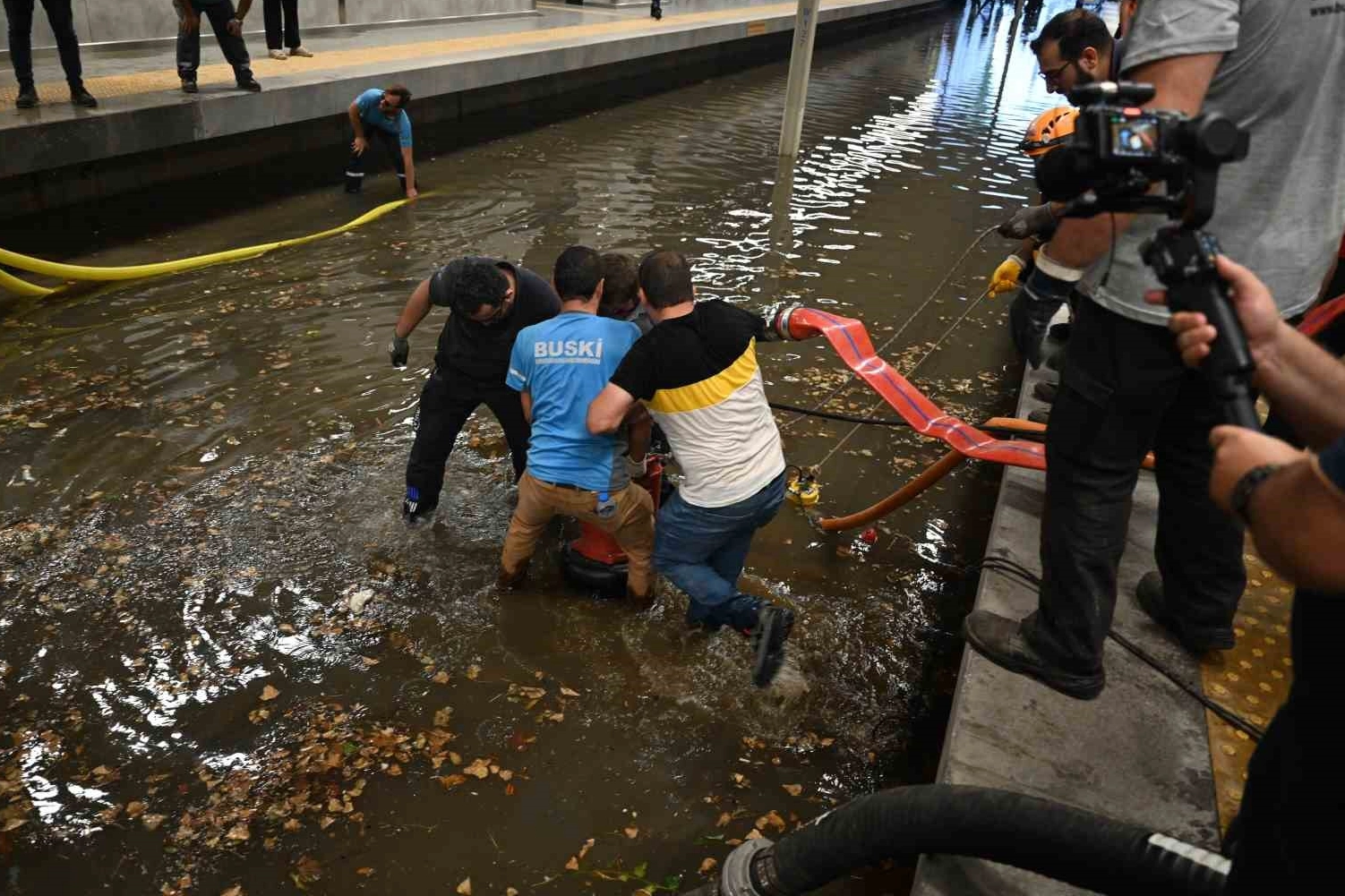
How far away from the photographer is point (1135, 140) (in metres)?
1.63

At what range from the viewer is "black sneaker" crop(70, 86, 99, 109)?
8070 mm

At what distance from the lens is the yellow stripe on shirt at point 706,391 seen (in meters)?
3.37

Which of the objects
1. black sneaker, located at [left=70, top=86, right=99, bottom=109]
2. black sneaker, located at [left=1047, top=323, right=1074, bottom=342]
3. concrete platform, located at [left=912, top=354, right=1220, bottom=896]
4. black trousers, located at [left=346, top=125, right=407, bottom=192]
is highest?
black sneaker, located at [left=70, top=86, right=99, bottom=109]

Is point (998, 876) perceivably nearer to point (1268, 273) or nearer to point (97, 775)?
point (1268, 273)

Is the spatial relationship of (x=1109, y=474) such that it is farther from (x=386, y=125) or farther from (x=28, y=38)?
(x=28, y=38)

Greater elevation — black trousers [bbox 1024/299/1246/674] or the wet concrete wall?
the wet concrete wall

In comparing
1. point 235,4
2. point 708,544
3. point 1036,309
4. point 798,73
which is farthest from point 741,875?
point 235,4

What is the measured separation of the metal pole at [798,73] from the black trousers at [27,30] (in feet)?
24.7

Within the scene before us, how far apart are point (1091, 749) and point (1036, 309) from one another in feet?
6.39

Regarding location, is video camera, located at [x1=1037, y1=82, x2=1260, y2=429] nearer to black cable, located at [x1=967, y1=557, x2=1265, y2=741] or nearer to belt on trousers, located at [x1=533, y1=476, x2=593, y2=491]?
black cable, located at [x1=967, y1=557, x2=1265, y2=741]

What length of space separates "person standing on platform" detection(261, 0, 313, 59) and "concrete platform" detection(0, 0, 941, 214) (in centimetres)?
24

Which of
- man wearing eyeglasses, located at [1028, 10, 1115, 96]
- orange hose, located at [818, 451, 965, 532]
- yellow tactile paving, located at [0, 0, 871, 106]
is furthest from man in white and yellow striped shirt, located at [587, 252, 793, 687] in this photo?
yellow tactile paving, located at [0, 0, 871, 106]

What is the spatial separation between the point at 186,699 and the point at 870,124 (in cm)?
1518

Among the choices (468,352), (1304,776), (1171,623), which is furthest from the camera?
(468,352)
